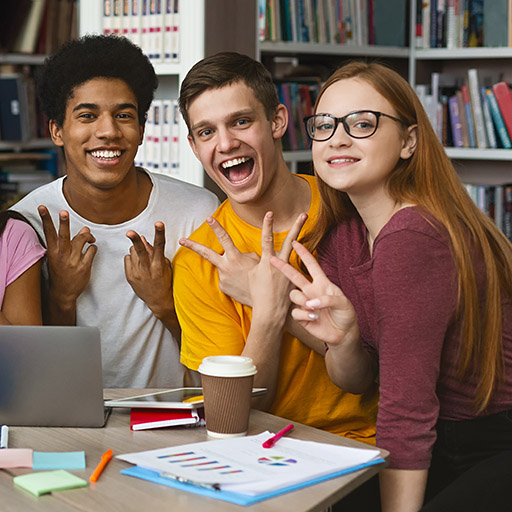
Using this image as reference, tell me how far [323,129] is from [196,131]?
43 centimetres

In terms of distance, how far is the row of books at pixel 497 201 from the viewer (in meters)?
3.64

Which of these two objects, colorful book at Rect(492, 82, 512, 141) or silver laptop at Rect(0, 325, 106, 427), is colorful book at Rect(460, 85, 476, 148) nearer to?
colorful book at Rect(492, 82, 512, 141)

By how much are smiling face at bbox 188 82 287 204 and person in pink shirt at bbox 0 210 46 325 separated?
1.51ft

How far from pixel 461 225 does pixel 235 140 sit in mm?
610

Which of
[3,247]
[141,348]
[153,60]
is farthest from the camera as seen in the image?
[153,60]

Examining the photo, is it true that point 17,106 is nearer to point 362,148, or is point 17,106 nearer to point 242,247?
point 242,247

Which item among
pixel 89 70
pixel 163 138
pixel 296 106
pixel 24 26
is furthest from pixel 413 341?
pixel 24 26

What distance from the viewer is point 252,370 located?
1298 millimetres

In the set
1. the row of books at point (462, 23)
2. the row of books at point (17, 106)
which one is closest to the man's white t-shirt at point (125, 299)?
the row of books at point (462, 23)

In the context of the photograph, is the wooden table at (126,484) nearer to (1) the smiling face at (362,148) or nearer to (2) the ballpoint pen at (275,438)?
(2) the ballpoint pen at (275,438)

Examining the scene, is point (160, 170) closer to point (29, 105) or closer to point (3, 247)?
point (3, 247)

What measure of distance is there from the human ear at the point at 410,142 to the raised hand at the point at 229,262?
407 mm

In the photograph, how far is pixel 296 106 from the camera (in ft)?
11.0

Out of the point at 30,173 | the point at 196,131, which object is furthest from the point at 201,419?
the point at 30,173
